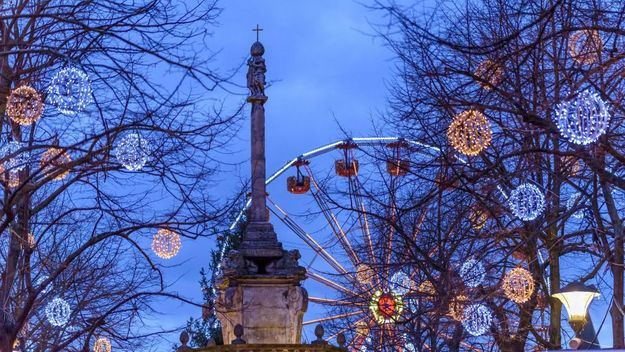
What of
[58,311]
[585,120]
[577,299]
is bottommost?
[577,299]

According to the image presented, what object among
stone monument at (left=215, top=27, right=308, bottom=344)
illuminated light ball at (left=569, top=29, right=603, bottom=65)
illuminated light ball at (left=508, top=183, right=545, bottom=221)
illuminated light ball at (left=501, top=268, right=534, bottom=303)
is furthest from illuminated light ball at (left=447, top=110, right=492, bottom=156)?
stone monument at (left=215, top=27, right=308, bottom=344)

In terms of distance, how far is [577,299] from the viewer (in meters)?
16.7

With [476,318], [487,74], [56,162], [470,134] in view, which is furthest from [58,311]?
[487,74]

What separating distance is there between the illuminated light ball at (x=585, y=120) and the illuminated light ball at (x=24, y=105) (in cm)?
573

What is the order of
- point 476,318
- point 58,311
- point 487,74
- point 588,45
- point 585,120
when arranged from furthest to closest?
point 476,318 < point 58,311 < point 487,74 < point 588,45 < point 585,120

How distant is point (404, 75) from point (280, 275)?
161 inches

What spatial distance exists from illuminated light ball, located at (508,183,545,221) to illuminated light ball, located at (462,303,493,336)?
3362 mm

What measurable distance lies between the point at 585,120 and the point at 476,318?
8.64 meters

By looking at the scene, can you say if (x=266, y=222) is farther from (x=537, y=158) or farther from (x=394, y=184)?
(x=537, y=158)

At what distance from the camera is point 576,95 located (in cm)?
1373

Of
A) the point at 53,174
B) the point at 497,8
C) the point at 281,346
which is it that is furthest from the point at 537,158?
the point at 53,174

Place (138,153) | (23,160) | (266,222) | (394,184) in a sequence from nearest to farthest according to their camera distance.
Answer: (138,153) → (23,160) → (266,222) → (394,184)

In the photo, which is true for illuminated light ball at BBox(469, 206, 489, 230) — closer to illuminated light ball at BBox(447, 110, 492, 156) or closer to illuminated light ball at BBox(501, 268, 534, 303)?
illuminated light ball at BBox(501, 268, 534, 303)

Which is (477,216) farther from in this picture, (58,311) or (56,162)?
(56,162)
